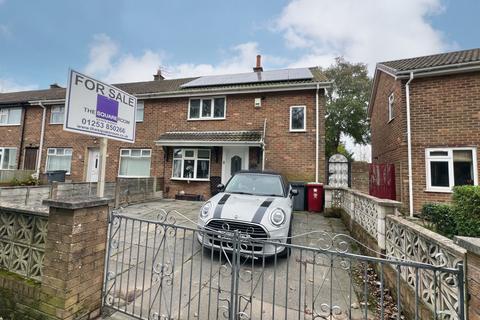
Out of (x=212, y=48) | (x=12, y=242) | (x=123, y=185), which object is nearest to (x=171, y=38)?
(x=212, y=48)

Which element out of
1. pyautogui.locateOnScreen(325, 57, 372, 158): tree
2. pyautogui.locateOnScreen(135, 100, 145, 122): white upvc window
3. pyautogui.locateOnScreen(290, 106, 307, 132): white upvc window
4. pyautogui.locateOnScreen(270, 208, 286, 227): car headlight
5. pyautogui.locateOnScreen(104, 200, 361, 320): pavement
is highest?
pyautogui.locateOnScreen(325, 57, 372, 158): tree

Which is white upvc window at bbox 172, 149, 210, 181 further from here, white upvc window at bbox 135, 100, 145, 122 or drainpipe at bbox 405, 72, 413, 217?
drainpipe at bbox 405, 72, 413, 217

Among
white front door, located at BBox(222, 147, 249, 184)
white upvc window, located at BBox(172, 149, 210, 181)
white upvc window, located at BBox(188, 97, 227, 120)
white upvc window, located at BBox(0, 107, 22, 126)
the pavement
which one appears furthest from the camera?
white upvc window, located at BBox(0, 107, 22, 126)

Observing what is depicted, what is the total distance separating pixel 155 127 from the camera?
12195mm

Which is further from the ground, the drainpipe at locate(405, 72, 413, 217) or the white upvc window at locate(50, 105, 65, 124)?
the white upvc window at locate(50, 105, 65, 124)

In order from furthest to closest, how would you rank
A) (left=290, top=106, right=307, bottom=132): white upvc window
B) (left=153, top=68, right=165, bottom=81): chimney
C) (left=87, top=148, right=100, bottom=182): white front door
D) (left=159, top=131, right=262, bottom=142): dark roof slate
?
(left=153, top=68, right=165, bottom=81): chimney < (left=87, top=148, right=100, bottom=182): white front door < (left=290, top=106, right=307, bottom=132): white upvc window < (left=159, top=131, right=262, bottom=142): dark roof slate

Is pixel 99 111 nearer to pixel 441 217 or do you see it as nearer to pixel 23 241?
pixel 23 241

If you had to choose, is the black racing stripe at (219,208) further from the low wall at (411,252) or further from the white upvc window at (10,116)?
the white upvc window at (10,116)

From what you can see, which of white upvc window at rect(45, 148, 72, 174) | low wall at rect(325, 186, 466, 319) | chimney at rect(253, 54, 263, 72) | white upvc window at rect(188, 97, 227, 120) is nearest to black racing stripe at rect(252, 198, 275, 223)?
low wall at rect(325, 186, 466, 319)

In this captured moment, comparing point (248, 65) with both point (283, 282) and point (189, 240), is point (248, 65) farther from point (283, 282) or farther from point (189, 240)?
point (283, 282)

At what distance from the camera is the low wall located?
6.18 ft

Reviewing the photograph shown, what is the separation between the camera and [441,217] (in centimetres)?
640

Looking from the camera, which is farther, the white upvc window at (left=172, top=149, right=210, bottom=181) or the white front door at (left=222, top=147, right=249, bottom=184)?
the white upvc window at (left=172, top=149, right=210, bottom=181)

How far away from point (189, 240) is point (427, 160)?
8.38 m
